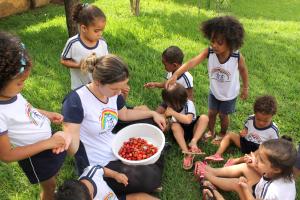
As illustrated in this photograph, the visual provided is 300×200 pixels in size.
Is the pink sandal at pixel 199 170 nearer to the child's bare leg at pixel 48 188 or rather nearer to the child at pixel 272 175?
the child at pixel 272 175

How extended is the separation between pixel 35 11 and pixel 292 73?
6380 mm

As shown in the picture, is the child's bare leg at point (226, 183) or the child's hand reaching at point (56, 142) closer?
the child's hand reaching at point (56, 142)

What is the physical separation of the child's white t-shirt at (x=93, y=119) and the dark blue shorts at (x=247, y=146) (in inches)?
50.8

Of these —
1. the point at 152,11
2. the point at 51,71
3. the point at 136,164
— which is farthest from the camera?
the point at 152,11

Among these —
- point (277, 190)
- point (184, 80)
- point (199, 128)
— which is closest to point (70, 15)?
point (184, 80)

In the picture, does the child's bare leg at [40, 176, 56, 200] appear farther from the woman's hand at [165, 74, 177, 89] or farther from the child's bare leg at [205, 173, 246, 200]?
the woman's hand at [165, 74, 177, 89]

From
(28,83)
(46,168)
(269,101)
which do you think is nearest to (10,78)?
(46,168)

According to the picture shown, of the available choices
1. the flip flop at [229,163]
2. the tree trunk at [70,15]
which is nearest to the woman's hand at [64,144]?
the flip flop at [229,163]

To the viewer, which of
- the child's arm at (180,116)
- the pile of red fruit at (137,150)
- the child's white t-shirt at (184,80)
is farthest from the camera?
the child's white t-shirt at (184,80)

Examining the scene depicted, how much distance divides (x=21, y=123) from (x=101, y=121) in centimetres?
74

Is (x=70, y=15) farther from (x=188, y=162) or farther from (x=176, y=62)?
(x=188, y=162)

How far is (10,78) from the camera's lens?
6.70 ft

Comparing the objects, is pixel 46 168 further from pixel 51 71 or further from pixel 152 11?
pixel 152 11

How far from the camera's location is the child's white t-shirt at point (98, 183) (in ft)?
8.27
